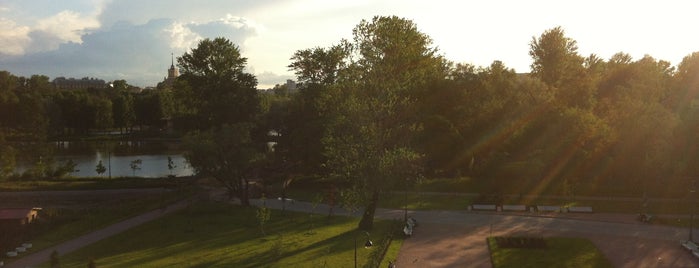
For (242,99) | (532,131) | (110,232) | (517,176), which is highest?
(242,99)

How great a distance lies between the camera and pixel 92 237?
35719 mm

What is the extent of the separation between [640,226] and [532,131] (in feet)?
57.4

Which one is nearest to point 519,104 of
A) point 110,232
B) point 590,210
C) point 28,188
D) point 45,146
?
point 590,210

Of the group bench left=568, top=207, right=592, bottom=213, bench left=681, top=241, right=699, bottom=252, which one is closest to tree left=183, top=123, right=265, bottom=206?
bench left=568, top=207, right=592, bottom=213

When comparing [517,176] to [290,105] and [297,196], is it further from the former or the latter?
[290,105]

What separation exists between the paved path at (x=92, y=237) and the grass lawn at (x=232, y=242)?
3.92 feet

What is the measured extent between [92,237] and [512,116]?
132 ft

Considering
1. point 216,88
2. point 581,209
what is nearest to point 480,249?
point 581,209

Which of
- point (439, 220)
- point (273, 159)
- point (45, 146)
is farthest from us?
point (45, 146)

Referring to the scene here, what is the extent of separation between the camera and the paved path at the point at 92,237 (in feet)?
98.5

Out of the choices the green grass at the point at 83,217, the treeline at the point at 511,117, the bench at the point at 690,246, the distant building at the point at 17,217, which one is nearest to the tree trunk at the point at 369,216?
the treeline at the point at 511,117

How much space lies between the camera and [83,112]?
4532 inches

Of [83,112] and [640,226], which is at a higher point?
[83,112]

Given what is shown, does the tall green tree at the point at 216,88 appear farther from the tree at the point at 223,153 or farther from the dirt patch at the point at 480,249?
the dirt patch at the point at 480,249
